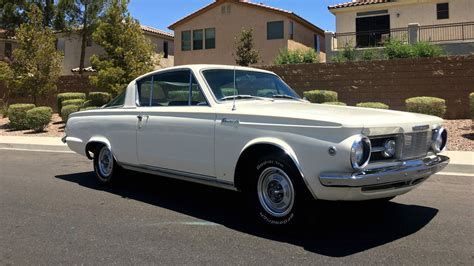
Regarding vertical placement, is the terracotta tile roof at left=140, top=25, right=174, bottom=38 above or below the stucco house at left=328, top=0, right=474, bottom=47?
above

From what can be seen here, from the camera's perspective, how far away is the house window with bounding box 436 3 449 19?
26719mm

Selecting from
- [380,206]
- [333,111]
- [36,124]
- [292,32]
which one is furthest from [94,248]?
[292,32]

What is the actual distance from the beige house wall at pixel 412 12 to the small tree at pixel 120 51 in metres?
13.7

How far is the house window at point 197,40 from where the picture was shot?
111ft

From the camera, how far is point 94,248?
4.87 meters

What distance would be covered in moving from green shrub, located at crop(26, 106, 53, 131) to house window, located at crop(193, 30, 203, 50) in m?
16.5

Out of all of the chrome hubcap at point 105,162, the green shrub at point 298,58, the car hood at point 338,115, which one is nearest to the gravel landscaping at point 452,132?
the car hood at point 338,115

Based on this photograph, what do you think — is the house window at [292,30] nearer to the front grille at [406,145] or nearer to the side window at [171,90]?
the side window at [171,90]

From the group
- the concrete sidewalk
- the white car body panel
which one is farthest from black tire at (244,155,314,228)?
the concrete sidewalk

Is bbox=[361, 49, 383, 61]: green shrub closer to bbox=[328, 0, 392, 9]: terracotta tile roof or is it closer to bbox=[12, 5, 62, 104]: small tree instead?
bbox=[328, 0, 392, 9]: terracotta tile roof

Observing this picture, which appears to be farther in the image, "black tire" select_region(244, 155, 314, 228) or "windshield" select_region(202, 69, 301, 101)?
"windshield" select_region(202, 69, 301, 101)

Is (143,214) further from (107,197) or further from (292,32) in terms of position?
(292,32)

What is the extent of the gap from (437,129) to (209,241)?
2775 millimetres

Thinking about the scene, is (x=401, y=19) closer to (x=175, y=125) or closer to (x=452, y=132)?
(x=452, y=132)
